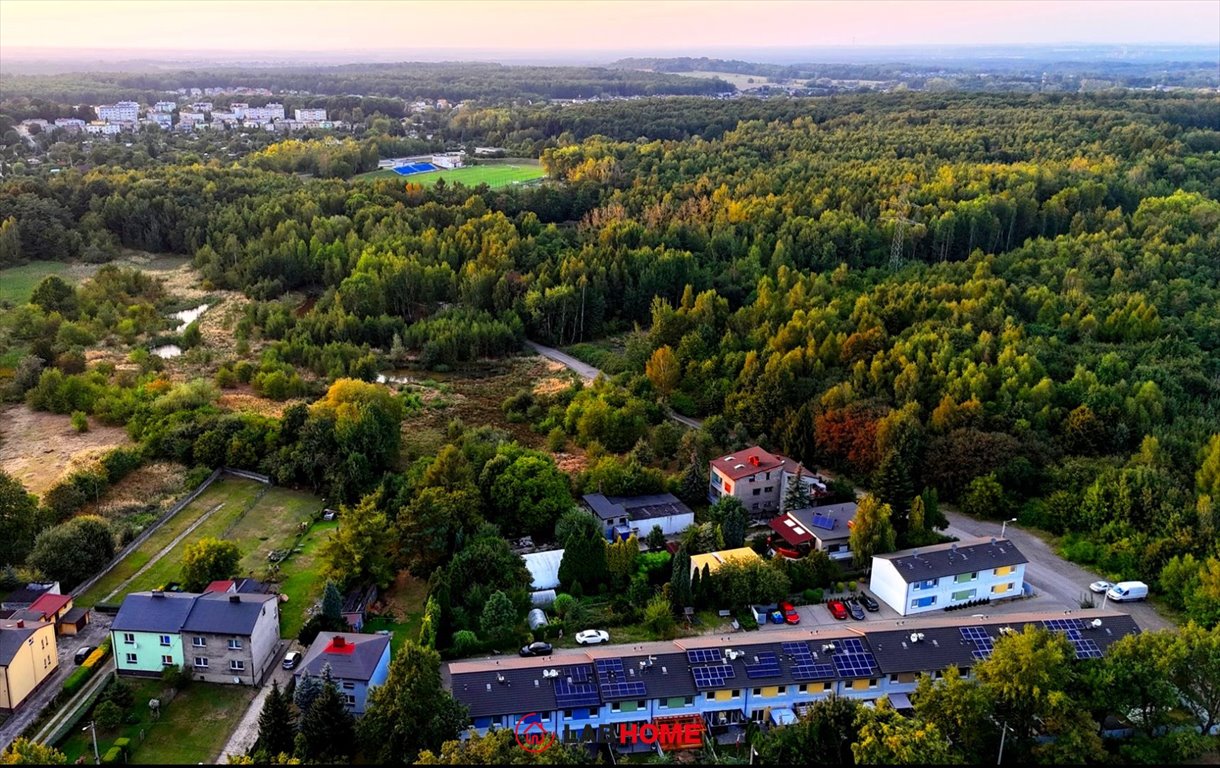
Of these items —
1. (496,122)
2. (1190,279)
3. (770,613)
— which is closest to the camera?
(770,613)

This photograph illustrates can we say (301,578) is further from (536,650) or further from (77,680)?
(536,650)

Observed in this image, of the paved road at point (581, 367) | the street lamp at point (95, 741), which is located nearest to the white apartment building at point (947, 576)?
the paved road at point (581, 367)

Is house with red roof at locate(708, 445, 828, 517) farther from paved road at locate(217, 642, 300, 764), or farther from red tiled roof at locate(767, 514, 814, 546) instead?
paved road at locate(217, 642, 300, 764)

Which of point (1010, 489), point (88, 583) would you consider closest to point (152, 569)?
point (88, 583)

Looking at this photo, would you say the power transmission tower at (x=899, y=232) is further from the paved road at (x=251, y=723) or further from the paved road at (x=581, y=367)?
the paved road at (x=251, y=723)

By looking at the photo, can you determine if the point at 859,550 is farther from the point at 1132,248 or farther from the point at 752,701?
the point at 1132,248

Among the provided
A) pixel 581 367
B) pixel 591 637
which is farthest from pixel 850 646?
pixel 581 367
